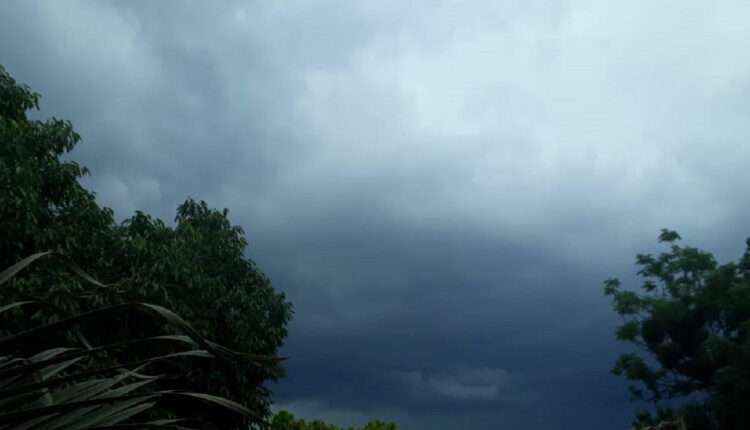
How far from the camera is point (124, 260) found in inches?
551

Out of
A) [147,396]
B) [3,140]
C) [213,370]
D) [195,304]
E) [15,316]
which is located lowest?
[147,396]

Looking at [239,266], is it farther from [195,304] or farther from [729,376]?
[729,376]

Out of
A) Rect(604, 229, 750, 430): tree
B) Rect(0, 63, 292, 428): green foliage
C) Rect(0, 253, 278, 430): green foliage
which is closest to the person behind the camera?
Rect(0, 253, 278, 430): green foliage

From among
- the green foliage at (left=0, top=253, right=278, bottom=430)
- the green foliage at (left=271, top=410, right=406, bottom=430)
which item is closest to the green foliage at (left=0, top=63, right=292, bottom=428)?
the green foliage at (left=271, top=410, right=406, bottom=430)

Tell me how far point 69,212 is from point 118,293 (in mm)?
→ 1737

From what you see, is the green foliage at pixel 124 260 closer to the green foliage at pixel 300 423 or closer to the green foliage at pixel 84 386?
the green foliage at pixel 300 423

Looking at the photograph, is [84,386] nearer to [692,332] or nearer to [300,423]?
[300,423]

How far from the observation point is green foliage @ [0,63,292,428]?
1100 centimetres

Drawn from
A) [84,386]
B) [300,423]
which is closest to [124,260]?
[300,423]

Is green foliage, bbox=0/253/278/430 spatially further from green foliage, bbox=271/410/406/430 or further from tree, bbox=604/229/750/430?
tree, bbox=604/229/750/430

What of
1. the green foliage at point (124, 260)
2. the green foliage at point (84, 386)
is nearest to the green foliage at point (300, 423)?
the green foliage at point (124, 260)

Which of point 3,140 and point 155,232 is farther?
point 155,232

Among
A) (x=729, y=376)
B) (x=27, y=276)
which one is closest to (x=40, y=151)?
(x=27, y=276)

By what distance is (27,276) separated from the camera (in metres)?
11.4
